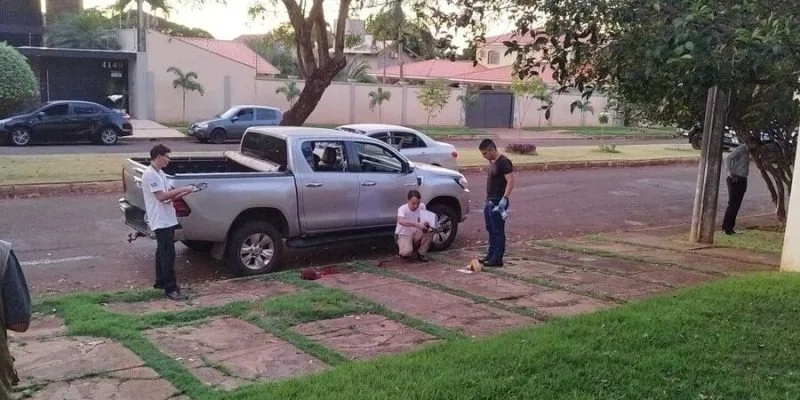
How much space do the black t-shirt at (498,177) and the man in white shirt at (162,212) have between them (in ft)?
12.2

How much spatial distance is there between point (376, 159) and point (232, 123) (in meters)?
18.2

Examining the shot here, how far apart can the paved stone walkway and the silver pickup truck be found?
577 mm

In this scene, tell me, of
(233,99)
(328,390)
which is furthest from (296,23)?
(233,99)

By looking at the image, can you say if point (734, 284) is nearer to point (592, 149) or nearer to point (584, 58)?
point (584, 58)

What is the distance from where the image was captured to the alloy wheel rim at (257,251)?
905cm

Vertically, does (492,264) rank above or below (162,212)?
below

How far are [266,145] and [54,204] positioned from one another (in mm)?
5380

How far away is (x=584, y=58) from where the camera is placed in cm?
857

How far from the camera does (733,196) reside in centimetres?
1290

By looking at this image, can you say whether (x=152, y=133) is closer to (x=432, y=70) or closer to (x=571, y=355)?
(x=571, y=355)

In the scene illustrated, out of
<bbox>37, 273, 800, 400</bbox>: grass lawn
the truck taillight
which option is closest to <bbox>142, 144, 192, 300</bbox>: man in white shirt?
the truck taillight

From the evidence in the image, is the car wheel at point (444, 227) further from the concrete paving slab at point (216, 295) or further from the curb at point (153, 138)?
the curb at point (153, 138)

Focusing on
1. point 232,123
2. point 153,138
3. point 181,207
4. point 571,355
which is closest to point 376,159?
point 181,207

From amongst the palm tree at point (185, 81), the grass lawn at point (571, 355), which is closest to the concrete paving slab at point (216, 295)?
the grass lawn at point (571, 355)
